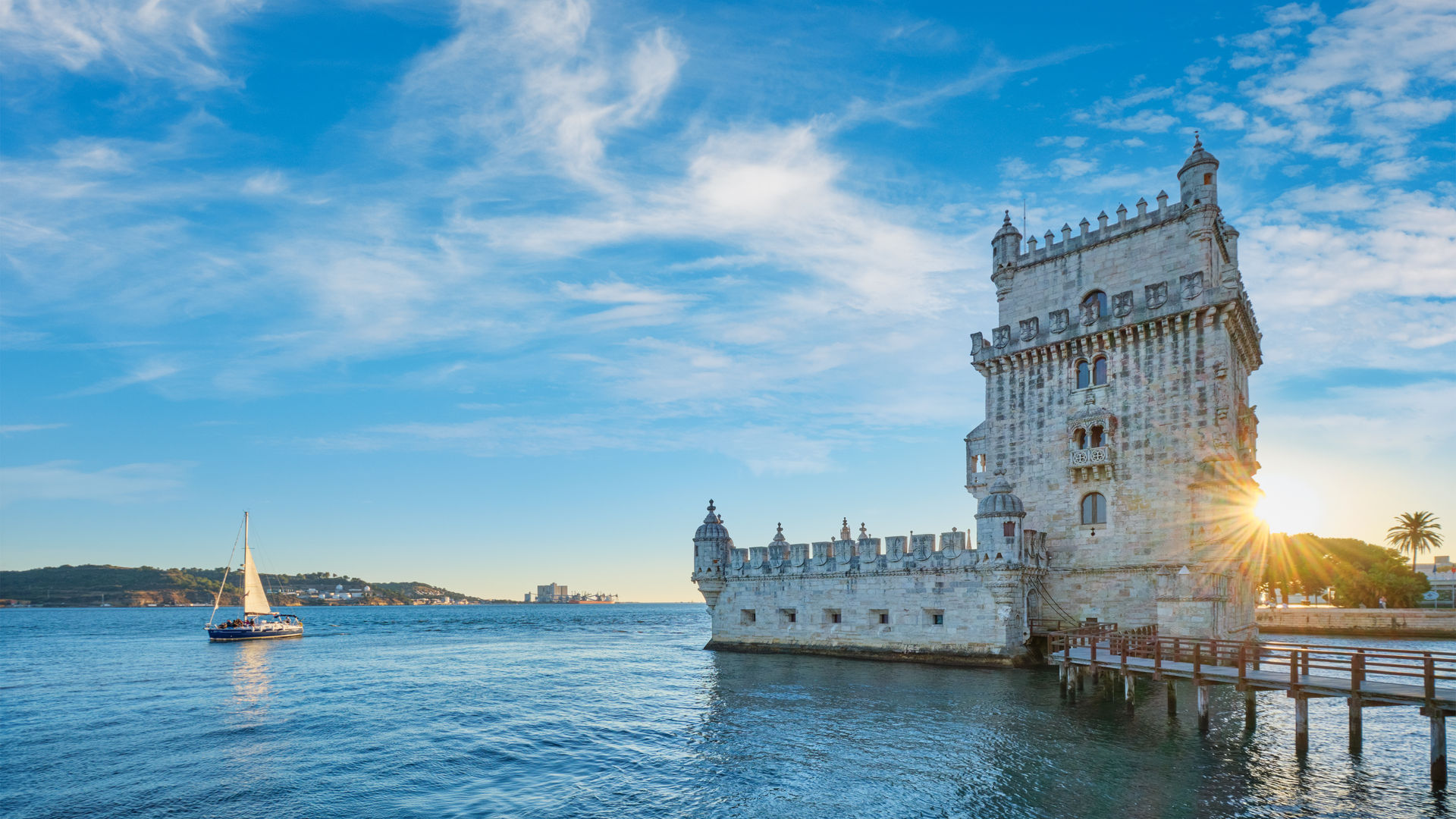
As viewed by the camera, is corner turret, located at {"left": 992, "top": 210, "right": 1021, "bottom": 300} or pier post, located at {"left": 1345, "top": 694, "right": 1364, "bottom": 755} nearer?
pier post, located at {"left": 1345, "top": 694, "right": 1364, "bottom": 755}

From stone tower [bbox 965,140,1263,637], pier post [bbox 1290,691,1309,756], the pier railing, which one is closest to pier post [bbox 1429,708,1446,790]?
the pier railing

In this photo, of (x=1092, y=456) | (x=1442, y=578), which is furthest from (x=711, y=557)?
(x=1442, y=578)

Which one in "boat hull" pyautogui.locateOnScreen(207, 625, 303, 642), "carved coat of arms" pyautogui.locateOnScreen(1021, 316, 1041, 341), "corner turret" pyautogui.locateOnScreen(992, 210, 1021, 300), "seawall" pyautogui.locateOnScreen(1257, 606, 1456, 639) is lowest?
"boat hull" pyautogui.locateOnScreen(207, 625, 303, 642)

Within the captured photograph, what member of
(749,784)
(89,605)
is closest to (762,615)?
(749,784)

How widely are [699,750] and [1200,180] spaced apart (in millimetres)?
30840

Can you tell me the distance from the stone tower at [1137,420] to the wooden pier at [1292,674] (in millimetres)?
5067

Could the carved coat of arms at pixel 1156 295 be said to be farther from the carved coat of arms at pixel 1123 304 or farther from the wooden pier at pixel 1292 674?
the wooden pier at pixel 1292 674

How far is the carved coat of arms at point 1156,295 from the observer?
35.9 metres

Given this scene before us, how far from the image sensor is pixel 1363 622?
67.8 m

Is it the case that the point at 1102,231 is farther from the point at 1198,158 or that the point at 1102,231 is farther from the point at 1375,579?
the point at 1375,579

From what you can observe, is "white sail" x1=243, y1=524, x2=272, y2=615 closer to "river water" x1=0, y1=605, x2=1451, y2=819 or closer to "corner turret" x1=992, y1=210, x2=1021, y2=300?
"river water" x1=0, y1=605, x2=1451, y2=819

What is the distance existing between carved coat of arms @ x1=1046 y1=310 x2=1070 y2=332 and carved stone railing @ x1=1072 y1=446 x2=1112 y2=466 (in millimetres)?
5718

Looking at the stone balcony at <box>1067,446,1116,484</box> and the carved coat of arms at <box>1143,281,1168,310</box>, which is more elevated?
the carved coat of arms at <box>1143,281,1168,310</box>

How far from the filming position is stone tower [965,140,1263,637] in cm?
3434
